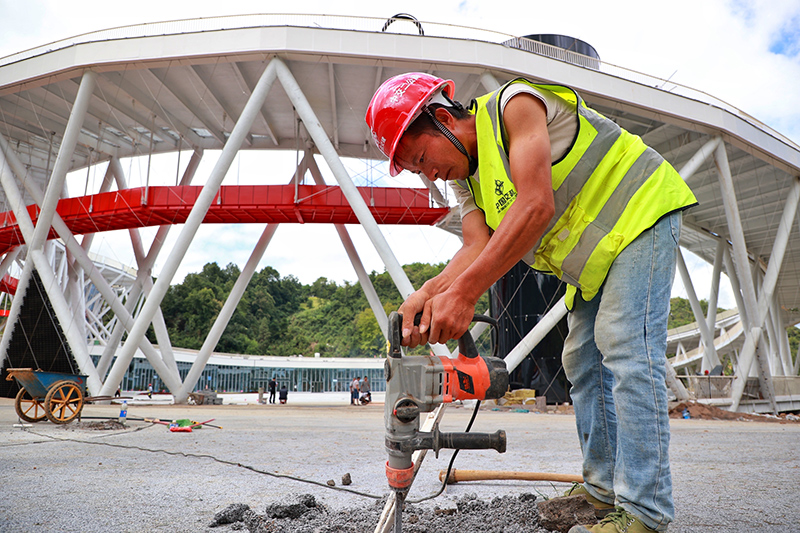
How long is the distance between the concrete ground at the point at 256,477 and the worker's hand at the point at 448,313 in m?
1.33

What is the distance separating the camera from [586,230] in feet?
5.62

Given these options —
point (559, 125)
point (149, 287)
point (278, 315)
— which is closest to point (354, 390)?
point (149, 287)

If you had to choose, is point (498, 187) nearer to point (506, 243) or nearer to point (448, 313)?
point (506, 243)

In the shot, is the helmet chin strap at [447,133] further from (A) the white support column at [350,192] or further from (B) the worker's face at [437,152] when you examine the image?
(A) the white support column at [350,192]

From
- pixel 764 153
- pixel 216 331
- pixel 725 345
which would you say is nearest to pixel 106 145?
pixel 216 331

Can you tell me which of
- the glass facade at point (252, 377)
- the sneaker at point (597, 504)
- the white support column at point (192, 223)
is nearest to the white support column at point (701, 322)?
the white support column at point (192, 223)

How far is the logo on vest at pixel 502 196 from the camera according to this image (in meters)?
1.64

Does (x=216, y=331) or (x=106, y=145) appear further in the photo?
(x=106, y=145)

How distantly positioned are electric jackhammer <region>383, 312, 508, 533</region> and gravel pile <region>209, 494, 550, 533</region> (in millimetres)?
553

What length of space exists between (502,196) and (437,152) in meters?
0.32

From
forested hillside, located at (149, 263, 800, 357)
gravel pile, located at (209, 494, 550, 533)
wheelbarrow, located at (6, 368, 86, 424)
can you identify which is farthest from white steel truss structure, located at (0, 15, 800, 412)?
forested hillside, located at (149, 263, 800, 357)

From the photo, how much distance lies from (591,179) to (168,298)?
69.3 meters

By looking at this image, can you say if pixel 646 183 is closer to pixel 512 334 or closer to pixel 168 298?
pixel 512 334

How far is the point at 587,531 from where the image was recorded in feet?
4.94
